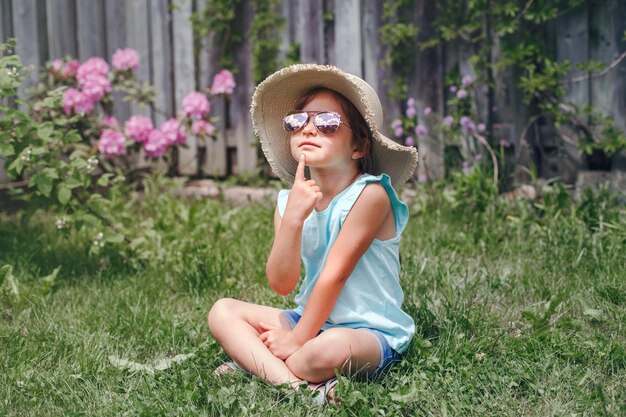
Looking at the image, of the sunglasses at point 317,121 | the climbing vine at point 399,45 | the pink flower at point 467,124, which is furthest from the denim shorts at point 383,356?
the climbing vine at point 399,45

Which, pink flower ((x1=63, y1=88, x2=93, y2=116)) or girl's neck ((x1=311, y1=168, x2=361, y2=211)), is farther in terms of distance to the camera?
pink flower ((x1=63, y1=88, x2=93, y2=116))

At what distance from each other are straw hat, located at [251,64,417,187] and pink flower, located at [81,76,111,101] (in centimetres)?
295

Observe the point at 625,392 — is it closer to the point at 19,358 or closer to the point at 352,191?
the point at 352,191

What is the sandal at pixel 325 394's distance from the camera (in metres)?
2.64

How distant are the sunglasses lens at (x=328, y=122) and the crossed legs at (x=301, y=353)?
2.16 feet

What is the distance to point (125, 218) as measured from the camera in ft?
16.6

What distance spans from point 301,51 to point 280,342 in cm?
369

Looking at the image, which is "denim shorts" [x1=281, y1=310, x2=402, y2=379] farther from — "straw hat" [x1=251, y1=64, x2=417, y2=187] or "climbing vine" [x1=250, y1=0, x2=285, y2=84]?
"climbing vine" [x1=250, y1=0, x2=285, y2=84]

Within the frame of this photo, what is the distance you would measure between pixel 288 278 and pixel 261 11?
12.8 ft

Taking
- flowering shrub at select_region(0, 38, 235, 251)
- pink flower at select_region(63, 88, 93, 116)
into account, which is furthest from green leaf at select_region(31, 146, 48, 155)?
pink flower at select_region(63, 88, 93, 116)

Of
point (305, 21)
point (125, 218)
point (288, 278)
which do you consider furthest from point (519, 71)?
point (288, 278)

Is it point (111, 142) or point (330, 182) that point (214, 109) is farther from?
point (330, 182)

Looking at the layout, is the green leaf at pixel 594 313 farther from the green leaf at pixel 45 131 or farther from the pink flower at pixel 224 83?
the pink flower at pixel 224 83

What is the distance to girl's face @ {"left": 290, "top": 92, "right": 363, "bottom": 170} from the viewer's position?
2.84 m
